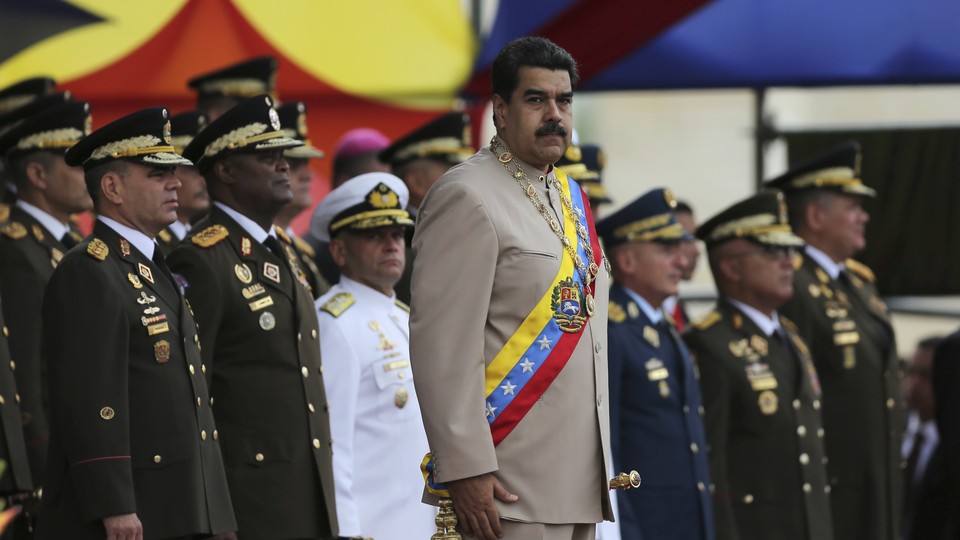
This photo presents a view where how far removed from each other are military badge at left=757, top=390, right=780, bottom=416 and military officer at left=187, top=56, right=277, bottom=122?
254cm

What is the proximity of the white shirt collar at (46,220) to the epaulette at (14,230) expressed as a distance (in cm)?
9

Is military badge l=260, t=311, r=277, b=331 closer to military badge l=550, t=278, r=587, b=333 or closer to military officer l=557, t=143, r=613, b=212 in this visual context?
military badge l=550, t=278, r=587, b=333

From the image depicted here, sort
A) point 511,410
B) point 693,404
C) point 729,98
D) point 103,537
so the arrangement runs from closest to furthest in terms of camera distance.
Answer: point 511,410
point 103,537
point 693,404
point 729,98

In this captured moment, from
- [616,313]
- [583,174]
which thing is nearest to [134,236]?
[616,313]

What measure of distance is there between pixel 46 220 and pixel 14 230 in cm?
15

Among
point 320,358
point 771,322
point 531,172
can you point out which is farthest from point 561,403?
point 771,322

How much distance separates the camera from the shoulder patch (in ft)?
15.8

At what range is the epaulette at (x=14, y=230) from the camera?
5.96m

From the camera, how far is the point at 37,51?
8.28 metres

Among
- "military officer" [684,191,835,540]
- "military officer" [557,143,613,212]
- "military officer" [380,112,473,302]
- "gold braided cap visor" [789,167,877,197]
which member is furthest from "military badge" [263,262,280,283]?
"gold braided cap visor" [789,167,877,197]

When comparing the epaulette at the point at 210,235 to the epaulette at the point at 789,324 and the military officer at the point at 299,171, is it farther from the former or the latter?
the epaulette at the point at 789,324

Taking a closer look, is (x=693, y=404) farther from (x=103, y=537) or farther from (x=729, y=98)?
(x=729, y=98)

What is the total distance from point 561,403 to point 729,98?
7013 millimetres

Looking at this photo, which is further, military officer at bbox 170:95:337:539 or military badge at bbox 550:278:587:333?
military officer at bbox 170:95:337:539
